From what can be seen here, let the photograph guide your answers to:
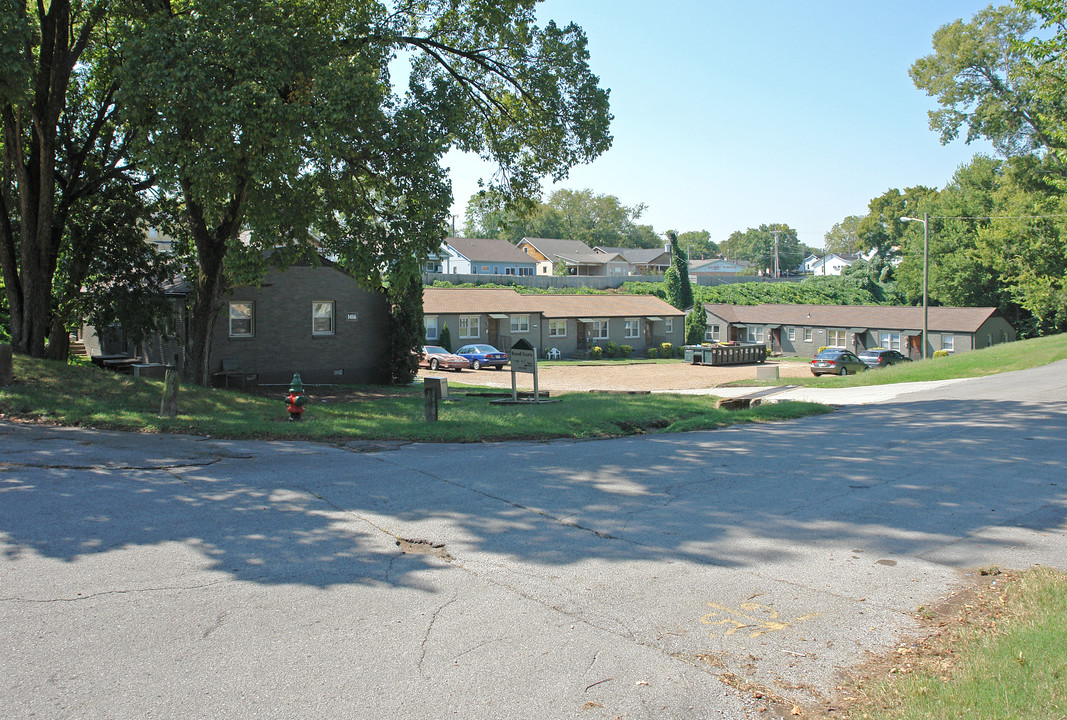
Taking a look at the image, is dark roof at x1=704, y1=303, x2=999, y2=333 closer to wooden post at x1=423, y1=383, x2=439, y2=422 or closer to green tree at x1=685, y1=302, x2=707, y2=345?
green tree at x1=685, y1=302, x2=707, y2=345

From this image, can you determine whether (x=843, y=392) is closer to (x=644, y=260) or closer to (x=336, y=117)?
(x=336, y=117)

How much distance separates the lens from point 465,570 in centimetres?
652

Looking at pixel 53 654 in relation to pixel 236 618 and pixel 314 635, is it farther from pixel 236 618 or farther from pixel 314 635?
pixel 314 635

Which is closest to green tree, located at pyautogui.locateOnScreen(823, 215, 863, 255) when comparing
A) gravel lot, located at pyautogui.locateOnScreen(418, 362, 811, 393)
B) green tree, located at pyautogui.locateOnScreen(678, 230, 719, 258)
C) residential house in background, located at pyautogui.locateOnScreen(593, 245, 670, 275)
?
green tree, located at pyautogui.locateOnScreen(678, 230, 719, 258)

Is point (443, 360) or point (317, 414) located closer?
point (317, 414)

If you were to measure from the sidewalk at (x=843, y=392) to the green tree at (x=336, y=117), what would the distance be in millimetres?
11156

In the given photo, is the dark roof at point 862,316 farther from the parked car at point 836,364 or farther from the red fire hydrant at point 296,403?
the red fire hydrant at point 296,403

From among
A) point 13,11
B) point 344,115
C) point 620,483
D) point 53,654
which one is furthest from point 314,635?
point 13,11

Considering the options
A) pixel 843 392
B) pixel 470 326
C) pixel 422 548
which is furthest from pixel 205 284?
pixel 470 326

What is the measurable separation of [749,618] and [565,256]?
319 ft

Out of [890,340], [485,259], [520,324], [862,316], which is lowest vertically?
[890,340]

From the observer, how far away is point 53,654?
473 centimetres

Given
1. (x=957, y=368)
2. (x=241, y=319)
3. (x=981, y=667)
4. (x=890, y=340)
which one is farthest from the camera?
(x=890, y=340)

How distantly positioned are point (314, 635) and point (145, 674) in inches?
40.3
